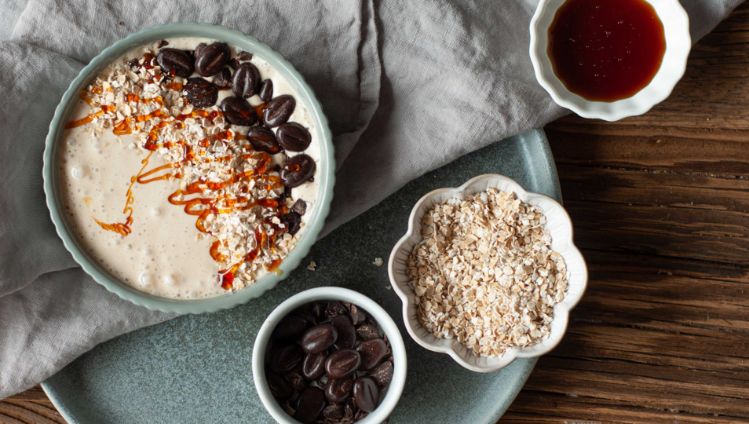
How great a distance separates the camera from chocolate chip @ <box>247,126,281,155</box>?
1601 mm

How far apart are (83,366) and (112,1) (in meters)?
0.95

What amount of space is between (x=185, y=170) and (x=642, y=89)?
45.3 inches

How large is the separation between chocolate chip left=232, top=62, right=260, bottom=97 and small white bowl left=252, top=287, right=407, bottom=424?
50 centimetres

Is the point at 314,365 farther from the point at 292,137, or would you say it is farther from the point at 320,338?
the point at 292,137

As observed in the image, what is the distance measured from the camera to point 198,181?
161cm

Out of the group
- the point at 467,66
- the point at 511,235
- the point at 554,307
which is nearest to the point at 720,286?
the point at 554,307

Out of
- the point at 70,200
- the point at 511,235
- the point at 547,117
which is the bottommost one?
the point at 511,235

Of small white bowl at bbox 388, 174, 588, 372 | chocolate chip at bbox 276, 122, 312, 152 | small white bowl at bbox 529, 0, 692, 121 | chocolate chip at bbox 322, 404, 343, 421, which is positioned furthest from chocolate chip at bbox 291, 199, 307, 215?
small white bowl at bbox 529, 0, 692, 121

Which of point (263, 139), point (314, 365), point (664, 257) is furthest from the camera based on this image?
point (664, 257)

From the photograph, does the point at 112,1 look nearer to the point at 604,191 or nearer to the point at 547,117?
the point at 547,117

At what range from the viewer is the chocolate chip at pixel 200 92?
1606 millimetres

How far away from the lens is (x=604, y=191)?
190 centimetres

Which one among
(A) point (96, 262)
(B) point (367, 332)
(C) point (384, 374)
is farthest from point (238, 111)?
(C) point (384, 374)

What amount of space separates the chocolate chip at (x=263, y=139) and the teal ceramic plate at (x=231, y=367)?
314 millimetres
